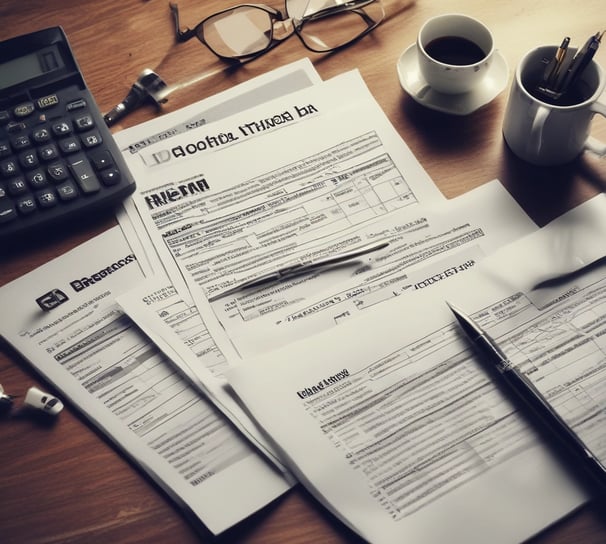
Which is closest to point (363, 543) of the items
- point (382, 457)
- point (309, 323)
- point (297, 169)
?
point (382, 457)

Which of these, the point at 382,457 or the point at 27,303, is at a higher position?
the point at 27,303

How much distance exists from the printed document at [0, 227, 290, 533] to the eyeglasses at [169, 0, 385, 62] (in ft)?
0.74

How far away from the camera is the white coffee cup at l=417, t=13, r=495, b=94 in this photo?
1.93 ft

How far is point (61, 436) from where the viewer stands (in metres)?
0.52

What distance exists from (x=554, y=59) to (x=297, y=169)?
237mm

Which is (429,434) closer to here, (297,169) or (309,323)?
(309,323)

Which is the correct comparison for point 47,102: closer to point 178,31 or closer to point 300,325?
point 178,31

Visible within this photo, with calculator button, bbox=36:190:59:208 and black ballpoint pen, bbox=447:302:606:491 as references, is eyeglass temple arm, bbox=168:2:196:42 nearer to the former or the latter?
calculator button, bbox=36:190:59:208

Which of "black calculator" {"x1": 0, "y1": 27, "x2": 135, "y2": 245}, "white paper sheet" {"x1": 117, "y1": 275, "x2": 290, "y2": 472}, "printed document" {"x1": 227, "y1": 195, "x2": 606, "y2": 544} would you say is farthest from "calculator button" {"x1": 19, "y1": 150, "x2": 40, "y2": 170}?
"printed document" {"x1": 227, "y1": 195, "x2": 606, "y2": 544}

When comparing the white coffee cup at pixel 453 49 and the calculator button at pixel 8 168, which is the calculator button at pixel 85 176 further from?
the white coffee cup at pixel 453 49

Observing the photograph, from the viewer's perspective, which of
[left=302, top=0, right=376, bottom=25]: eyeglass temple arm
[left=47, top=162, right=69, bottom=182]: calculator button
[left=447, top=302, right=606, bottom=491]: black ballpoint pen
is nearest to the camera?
[left=447, top=302, right=606, bottom=491]: black ballpoint pen

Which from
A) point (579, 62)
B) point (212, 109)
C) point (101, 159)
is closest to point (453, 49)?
point (579, 62)

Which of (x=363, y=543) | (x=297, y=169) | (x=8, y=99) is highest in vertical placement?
(x=8, y=99)

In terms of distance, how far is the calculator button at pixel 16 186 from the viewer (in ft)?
1.86
